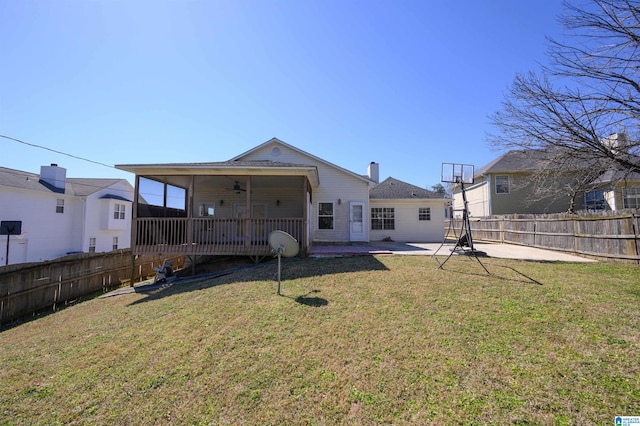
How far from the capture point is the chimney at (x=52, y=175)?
18.9 meters

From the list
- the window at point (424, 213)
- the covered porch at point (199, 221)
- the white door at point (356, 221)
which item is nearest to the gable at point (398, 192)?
the window at point (424, 213)

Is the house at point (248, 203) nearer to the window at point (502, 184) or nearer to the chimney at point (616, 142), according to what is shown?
the window at point (502, 184)

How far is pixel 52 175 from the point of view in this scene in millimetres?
19047

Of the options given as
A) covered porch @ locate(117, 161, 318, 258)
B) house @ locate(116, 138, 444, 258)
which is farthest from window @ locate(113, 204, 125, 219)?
covered porch @ locate(117, 161, 318, 258)

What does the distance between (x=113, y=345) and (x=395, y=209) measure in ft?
45.8

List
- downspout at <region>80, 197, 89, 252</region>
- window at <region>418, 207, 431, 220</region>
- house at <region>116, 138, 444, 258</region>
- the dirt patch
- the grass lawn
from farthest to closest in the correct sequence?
downspout at <region>80, 197, 89, 252</region>
window at <region>418, 207, 431, 220</region>
the dirt patch
house at <region>116, 138, 444, 258</region>
the grass lawn

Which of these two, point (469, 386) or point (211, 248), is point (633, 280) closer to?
point (469, 386)

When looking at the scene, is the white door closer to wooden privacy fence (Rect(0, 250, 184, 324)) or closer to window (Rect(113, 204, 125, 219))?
wooden privacy fence (Rect(0, 250, 184, 324))

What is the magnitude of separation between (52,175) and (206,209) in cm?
1343

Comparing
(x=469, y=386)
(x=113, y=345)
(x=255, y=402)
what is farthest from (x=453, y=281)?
(x=113, y=345)

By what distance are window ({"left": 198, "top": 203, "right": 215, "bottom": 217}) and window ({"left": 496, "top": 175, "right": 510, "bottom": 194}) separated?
18692 millimetres

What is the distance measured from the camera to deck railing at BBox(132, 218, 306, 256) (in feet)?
32.0

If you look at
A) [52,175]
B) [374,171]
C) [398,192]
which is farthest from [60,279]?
[398,192]

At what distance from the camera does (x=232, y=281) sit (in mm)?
7641
